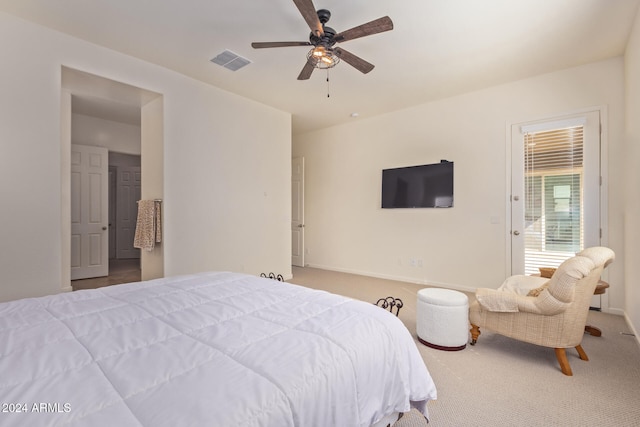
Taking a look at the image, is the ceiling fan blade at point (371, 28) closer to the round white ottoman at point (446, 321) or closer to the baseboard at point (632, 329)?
the round white ottoman at point (446, 321)

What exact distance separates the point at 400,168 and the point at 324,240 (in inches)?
85.0

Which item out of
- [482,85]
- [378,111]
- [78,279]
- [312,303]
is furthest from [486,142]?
[78,279]

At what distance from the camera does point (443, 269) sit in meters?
4.74

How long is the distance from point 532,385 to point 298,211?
16.6ft

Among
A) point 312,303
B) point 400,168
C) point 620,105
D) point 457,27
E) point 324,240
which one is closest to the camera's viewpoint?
point 312,303

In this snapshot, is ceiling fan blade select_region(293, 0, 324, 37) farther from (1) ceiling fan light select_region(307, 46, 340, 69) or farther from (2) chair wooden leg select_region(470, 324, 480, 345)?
(2) chair wooden leg select_region(470, 324, 480, 345)

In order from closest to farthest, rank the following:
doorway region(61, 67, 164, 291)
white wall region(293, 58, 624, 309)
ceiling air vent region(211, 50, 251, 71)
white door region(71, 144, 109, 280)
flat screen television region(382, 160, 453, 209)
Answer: ceiling air vent region(211, 50, 251, 71) < doorway region(61, 67, 164, 291) < white wall region(293, 58, 624, 309) < flat screen television region(382, 160, 453, 209) < white door region(71, 144, 109, 280)

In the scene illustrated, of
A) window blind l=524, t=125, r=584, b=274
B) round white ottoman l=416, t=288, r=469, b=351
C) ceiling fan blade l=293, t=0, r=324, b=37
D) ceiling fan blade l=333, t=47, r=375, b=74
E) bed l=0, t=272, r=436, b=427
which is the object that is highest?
ceiling fan blade l=293, t=0, r=324, b=37

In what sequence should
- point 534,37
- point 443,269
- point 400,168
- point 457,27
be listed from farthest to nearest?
point 400,168 < point 443,269 < point 534,37 < point 457,27

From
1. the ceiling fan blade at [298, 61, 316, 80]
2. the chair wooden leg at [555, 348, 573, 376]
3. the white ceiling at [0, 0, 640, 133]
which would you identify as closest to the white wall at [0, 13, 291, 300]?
the white ceiling at [0, 0, 640, 133]

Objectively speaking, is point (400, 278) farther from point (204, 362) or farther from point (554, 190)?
point (204, 362)

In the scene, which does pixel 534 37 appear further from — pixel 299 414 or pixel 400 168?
pixel 299 414

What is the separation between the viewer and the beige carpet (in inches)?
A: 69.0

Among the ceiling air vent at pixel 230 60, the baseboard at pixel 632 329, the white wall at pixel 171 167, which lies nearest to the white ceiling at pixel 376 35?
the ceiling air vent at pixel 230 60
